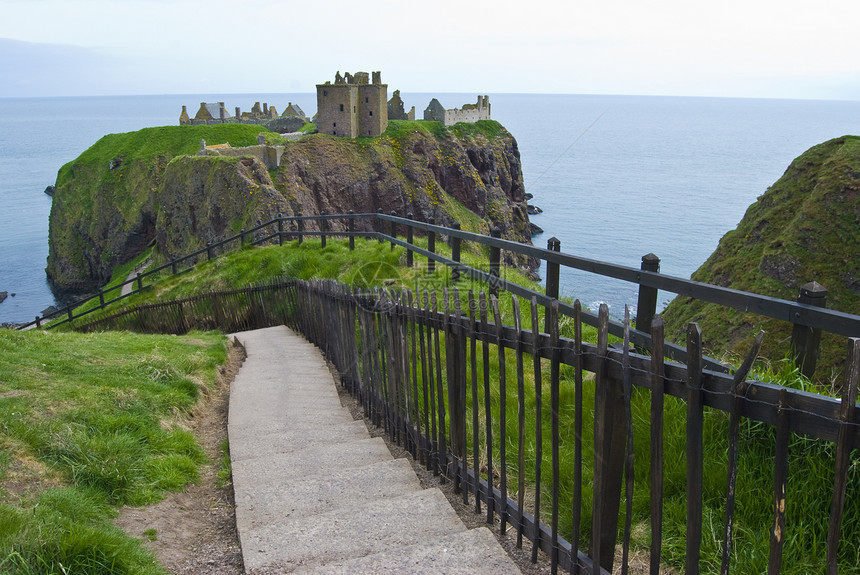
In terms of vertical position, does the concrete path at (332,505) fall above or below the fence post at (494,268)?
below

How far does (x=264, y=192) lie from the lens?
4875 centimetres

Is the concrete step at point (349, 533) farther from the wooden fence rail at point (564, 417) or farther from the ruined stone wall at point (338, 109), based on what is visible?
the ruined stone wall at point (338, 109)

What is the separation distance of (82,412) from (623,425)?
5.14 m

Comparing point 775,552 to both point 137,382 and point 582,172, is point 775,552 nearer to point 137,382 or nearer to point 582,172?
point 137,382

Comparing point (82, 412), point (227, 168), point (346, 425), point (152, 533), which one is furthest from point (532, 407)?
point (227, 168)

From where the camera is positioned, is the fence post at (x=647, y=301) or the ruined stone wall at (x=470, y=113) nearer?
the fence post at (x=647, y=301)

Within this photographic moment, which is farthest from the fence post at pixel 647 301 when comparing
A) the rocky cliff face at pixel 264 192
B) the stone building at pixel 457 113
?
the stone building at pixel 457 113

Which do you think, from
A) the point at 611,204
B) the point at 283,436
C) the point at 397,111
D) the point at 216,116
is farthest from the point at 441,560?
the point at 611,204

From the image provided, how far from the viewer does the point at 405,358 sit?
5.09 metres

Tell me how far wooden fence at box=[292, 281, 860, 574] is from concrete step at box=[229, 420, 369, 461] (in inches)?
15.2

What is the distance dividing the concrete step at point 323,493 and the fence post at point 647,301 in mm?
2167

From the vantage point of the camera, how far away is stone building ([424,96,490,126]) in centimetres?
7906

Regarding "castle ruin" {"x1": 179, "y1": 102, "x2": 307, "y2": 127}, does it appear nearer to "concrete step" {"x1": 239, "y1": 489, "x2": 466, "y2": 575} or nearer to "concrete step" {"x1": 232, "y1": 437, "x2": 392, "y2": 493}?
"concrete step" {"x1": 232, "y1": 437, "x2": 392, "y2": 493}

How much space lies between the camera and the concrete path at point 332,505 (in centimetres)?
329
